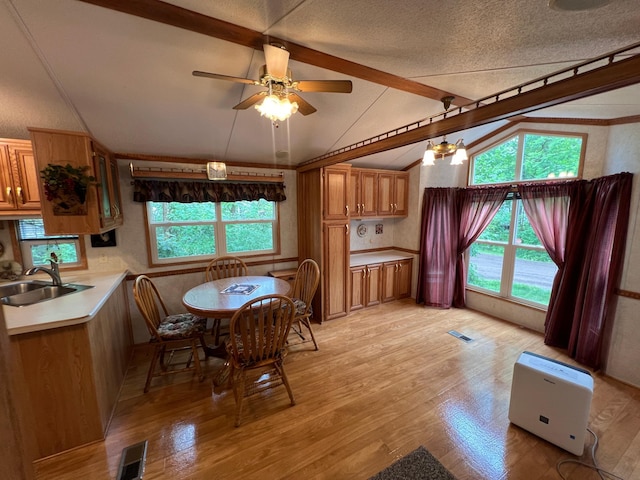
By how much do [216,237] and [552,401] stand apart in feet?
12.0

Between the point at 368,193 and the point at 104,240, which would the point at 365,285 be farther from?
the point at 104,240

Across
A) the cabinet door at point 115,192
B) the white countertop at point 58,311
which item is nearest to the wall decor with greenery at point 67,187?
the cabinet door at point 115,192

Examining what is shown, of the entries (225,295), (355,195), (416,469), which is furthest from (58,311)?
(355,195)

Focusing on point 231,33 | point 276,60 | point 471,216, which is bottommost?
point 471,216

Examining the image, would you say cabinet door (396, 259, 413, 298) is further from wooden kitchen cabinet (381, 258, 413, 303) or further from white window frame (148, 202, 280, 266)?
white window frame (148, 202, 280, 266)

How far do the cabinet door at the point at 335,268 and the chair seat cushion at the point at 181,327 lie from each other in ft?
5.54

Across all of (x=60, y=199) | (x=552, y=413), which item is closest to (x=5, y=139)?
(x=60, y=199)

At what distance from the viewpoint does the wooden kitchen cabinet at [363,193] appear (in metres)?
4.01

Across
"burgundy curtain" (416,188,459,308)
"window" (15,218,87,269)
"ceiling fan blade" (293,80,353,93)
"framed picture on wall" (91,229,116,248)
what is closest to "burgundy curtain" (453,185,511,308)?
"burgundy curtain" (416,188,459,308)

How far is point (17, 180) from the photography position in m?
2.22

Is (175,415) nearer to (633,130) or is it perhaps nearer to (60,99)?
(60,99)

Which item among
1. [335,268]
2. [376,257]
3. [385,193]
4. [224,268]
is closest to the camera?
[224,268]

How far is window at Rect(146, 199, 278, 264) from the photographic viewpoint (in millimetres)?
3236

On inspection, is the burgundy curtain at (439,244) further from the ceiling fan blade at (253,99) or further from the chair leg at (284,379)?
the ceiling fan blade at (253,99)
